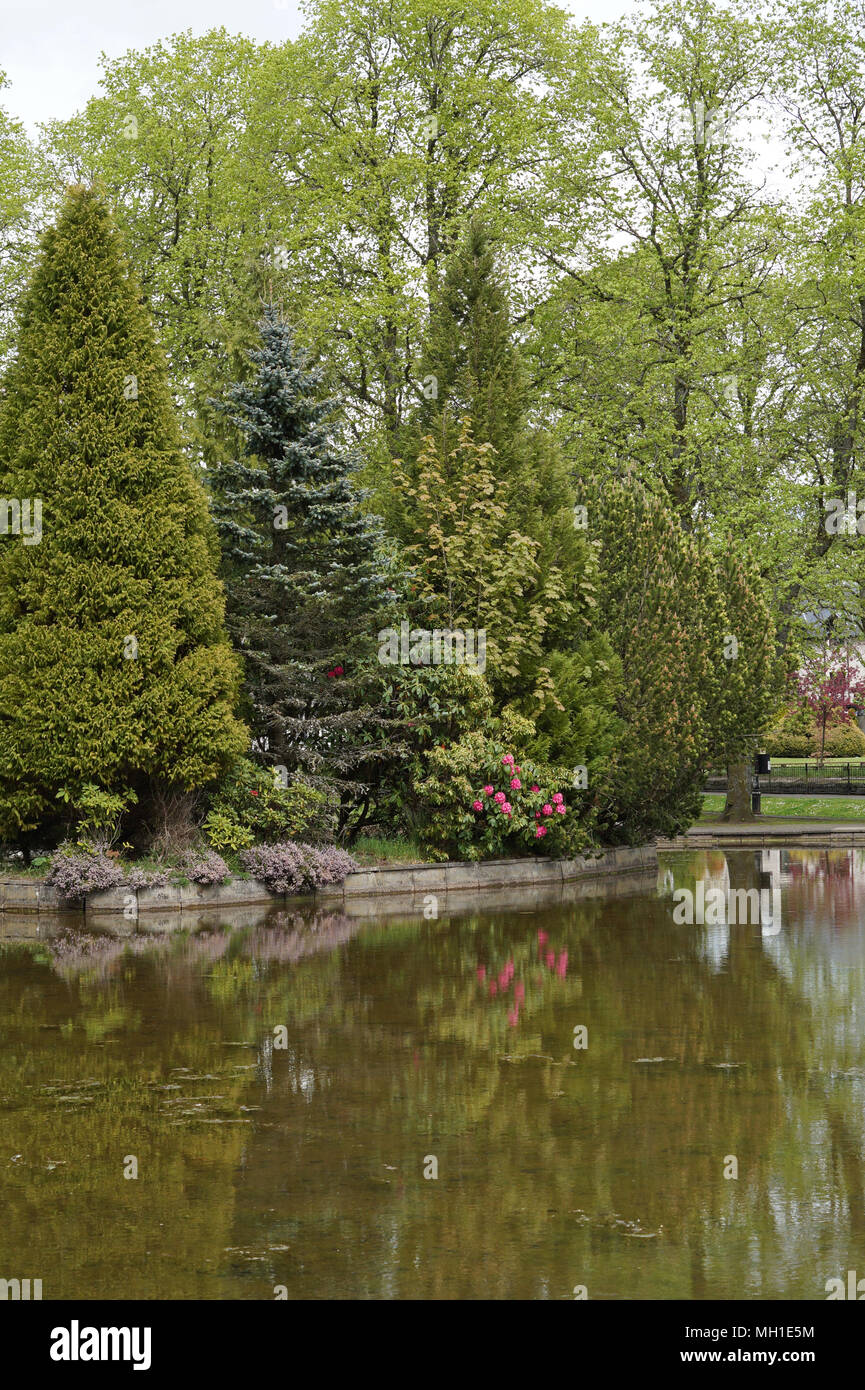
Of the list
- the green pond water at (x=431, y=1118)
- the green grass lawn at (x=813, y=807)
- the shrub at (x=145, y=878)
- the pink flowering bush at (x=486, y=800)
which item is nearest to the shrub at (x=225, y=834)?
the shrub at (x=145, y=878)

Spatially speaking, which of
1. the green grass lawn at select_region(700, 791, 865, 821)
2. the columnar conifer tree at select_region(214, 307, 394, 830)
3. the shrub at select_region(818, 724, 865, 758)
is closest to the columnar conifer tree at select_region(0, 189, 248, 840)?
the columnar conifer tree at select_region(214, 307, 394, 830)

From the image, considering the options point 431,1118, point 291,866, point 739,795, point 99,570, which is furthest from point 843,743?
point 431,1118

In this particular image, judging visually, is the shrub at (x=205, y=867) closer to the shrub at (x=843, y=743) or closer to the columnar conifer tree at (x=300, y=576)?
the columnar conifer tree at (x=300, y=576)

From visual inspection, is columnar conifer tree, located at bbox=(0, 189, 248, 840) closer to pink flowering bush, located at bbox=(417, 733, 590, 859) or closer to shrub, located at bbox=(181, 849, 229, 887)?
shrub, located at bbox=(181, 849, 229, 887)

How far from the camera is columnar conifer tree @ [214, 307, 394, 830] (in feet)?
63.4

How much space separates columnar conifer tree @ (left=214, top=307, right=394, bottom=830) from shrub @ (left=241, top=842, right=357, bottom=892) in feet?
4.71

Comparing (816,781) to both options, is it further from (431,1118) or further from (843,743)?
(431,1118)

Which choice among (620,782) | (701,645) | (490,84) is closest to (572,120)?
(490,84)

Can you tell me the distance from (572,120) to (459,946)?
24.3 meters

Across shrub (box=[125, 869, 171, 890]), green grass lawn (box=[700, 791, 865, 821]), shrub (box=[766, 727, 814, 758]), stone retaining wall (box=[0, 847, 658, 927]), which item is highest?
shrub (box=[766, 727, 814, 758])

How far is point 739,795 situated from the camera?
3372cm

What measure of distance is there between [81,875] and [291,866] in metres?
2.55

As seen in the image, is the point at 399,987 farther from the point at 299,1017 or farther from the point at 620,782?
the point at 620,782

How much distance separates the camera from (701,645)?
78.5 ft
